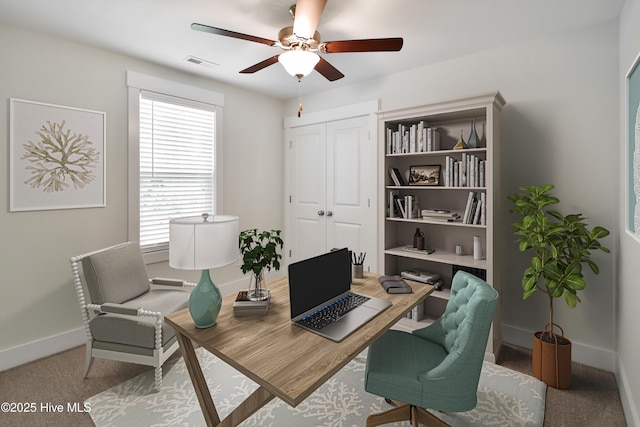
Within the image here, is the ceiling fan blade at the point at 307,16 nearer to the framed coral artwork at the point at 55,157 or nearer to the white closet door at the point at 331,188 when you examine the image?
the white closet door at the point at 331,188

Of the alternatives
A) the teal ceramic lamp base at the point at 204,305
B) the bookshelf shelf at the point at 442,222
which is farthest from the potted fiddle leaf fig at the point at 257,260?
the bookshelf shelf at the point at 442,222

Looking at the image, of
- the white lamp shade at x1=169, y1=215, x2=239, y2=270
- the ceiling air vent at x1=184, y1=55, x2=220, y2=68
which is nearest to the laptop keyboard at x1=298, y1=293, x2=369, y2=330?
the white lamp shade at x1=169, y1=215, x2=239, y2=270

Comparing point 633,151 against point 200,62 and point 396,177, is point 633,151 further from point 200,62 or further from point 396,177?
point 200,62

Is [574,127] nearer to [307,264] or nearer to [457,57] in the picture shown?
[457,57]

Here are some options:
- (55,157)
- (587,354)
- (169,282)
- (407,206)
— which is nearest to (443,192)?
(407,206)

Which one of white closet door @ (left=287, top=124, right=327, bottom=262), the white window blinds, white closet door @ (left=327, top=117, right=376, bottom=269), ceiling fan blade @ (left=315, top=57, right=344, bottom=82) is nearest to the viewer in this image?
ceiling fan blade @ (left=315, top=57, right=344, bottom=82)

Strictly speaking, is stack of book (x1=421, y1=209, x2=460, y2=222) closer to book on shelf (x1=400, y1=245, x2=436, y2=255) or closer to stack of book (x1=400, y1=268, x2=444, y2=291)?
book on shelf (x1=400, y1=245, x2=436, y2=255)

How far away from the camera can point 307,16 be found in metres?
1.89

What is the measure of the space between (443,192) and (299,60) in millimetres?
1910

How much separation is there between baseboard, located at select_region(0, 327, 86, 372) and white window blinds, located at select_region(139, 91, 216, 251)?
92 centimetres

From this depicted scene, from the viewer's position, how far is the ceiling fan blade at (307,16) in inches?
71.4

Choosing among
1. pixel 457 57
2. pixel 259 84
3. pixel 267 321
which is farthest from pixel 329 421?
pixel 259 84

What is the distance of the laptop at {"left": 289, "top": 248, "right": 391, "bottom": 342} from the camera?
1.55 meters

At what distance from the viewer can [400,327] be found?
10.3 ft
